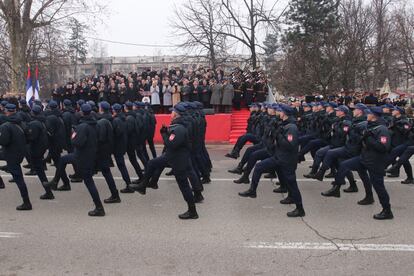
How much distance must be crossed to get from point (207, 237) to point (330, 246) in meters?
1.67

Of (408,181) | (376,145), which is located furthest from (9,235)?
(408,181)

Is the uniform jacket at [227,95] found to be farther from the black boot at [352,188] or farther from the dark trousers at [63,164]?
the dark trousers at [63,164]

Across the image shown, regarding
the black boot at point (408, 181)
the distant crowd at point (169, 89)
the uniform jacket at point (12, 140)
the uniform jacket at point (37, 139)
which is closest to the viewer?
the uniform jacket at point (12, 140)

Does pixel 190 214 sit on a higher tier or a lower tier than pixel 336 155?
lower

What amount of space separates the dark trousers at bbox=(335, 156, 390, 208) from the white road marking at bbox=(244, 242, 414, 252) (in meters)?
1.28

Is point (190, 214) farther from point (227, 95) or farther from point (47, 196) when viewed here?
point (227, 95)

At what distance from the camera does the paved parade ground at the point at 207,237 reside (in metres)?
5.04

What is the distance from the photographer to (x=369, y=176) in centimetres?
773

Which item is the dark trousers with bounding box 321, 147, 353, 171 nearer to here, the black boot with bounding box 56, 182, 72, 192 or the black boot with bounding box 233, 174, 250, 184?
the black boot with bounding box 233, 174, 250, 184

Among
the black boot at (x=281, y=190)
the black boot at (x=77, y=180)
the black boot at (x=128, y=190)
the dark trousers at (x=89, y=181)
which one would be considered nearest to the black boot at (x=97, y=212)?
the dark trousers at (x=89, y=181)

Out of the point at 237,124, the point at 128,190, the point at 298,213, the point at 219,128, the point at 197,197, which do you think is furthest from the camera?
the point at 237,124

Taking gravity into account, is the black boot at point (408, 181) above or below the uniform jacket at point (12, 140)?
below

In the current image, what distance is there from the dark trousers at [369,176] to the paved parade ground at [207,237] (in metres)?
0.37

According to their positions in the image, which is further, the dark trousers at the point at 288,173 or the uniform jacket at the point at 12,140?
the uniform jacket at the point at 12,140
